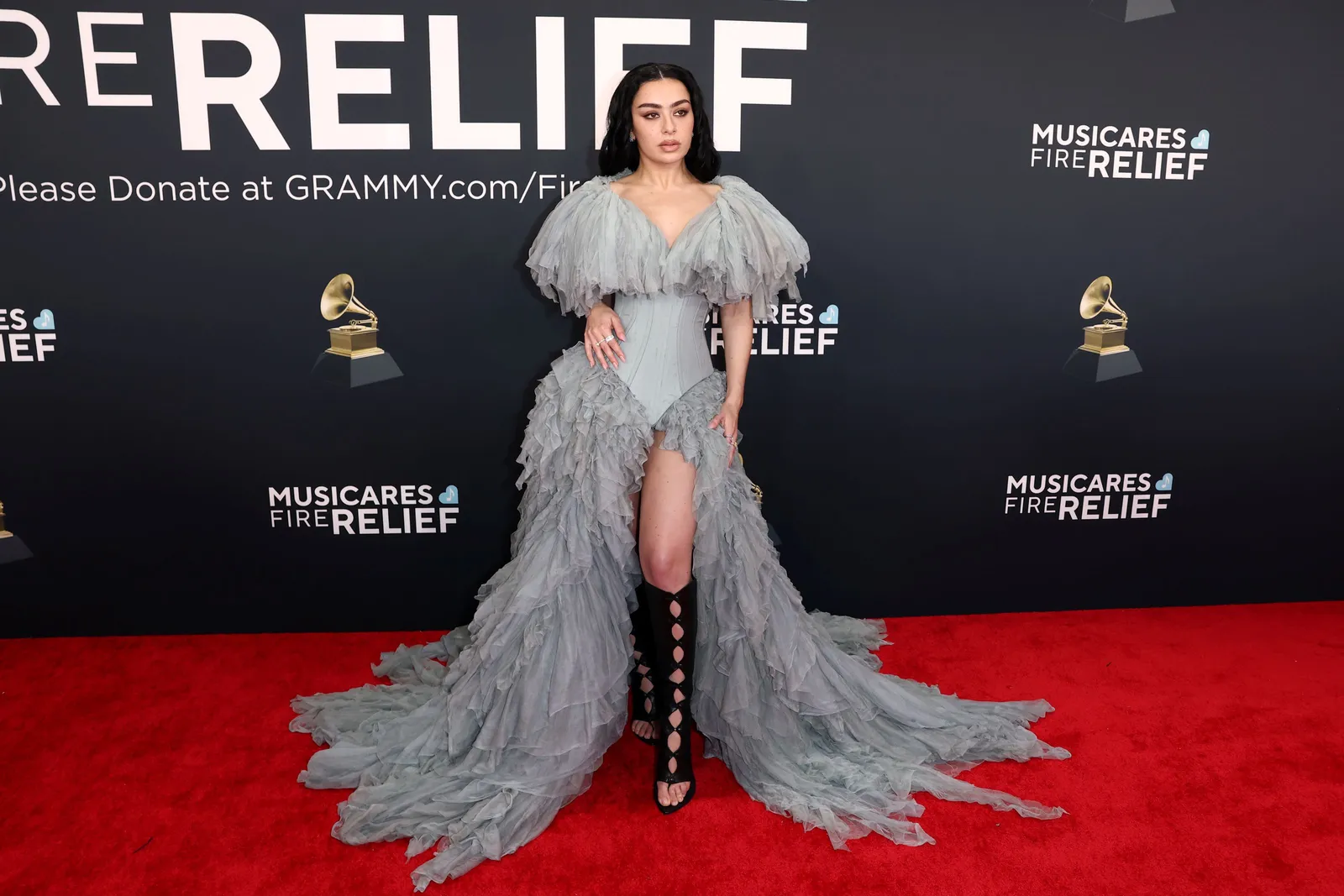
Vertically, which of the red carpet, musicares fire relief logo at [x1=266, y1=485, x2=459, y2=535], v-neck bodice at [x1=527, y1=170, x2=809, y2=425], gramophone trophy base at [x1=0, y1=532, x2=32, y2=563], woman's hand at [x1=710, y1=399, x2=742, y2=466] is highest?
v-neck bodice at [x1=527, y1=170, x2=809, y2=425]

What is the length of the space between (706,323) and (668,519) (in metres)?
1.00

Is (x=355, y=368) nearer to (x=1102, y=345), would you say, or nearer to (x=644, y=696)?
(x=644, y=696)

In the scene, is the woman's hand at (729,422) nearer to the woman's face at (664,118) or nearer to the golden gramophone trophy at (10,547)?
the woman's face at (664,118)

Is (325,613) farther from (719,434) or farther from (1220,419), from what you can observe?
(1220,419)

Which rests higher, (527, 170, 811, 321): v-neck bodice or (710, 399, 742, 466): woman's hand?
(527, 170, 811, 321): v-neck bodice

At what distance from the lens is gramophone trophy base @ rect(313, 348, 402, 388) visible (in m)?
3.34

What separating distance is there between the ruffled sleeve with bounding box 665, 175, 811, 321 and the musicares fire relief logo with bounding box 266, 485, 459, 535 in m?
1.33

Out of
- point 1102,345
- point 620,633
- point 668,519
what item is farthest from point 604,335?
point 1102,345

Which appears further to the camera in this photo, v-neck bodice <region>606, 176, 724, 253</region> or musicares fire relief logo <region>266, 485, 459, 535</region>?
musicares fire relief logo <region>266, 485, 459, 535</region>

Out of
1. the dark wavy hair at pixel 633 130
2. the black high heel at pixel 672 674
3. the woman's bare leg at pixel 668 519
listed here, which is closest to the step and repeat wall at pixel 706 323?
the dark wavy hair at pixel 633 130

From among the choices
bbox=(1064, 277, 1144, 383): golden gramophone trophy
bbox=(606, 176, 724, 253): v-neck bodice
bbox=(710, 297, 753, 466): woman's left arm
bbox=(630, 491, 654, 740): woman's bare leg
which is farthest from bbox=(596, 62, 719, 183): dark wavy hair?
bbox=(1064, 277, 1144, 383): golden gramophone trophy

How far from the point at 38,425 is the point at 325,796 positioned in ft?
5.33

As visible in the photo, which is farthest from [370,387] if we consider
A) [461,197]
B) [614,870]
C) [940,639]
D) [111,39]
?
[940,639]

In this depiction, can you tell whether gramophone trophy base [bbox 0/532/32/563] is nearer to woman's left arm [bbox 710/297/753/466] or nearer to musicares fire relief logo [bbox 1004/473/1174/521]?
woman's left arm [bbox 710/297/753/466]
